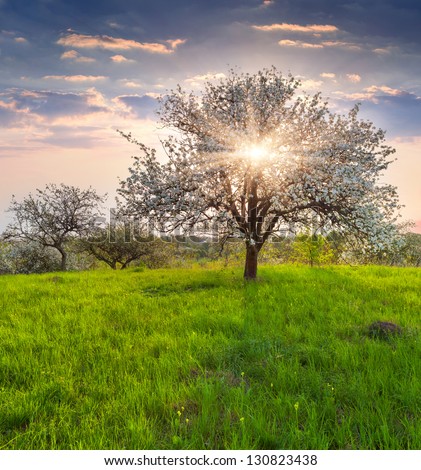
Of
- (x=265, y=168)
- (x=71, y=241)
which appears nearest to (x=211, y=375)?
(x=265, y=168)

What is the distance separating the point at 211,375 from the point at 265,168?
33.8ft

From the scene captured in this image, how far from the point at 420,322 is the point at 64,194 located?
1227 inches

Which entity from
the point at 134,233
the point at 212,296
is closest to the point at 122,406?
the point at 212,296

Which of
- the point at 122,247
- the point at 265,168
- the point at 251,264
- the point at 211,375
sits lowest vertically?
the point at 122,247

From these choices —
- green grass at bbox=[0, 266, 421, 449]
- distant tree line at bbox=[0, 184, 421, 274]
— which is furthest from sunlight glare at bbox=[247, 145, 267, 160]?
distant tree line at bbox=[0, 184, 421, 274]

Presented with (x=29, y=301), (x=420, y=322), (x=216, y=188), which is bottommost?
(x=29, y=301)

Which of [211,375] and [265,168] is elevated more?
[265,168]

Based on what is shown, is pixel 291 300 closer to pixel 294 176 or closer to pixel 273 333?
pixel 273 333

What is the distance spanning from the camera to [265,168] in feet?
48.6

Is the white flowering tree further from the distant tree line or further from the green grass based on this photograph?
the distant tree line

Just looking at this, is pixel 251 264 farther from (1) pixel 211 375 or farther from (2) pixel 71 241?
(2) pixel 71 241

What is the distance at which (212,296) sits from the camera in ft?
44.6

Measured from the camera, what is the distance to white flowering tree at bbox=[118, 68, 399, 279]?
46.7 ft

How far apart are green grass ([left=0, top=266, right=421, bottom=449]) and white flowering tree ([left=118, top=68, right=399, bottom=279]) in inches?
179
